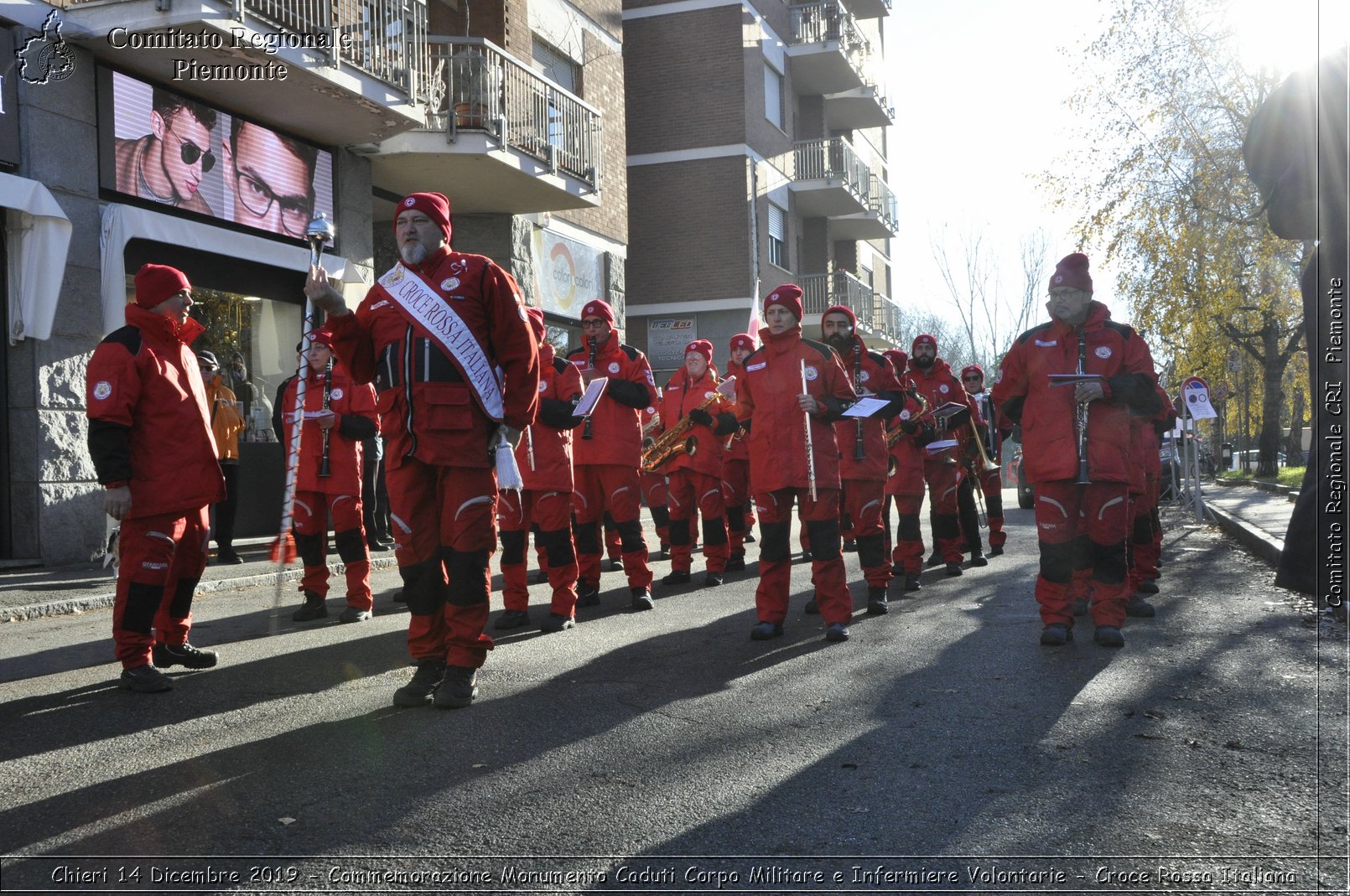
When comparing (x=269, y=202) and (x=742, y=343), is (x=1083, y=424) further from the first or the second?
(x=269, y=202)

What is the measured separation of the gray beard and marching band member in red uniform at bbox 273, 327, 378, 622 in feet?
9.41

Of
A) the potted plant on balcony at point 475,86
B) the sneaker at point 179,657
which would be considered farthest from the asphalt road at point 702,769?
the potted plant on balcony at point 475,86

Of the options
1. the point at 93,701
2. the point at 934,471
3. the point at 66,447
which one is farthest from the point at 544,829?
the point at 66,447

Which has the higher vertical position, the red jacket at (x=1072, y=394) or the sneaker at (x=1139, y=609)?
the red jacket at (x=1072, y=394)

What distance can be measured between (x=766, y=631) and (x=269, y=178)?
10.0 metres

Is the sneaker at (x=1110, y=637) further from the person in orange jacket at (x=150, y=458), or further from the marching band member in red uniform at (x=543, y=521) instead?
the person in orange jacket at (x=150, y=458)

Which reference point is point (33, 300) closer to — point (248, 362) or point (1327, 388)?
point (248, 362)

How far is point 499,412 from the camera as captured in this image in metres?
5.25

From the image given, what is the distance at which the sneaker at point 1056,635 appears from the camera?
6461 mm

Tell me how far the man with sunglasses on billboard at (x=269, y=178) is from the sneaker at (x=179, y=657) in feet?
28.2

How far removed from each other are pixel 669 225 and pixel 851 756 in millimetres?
27355

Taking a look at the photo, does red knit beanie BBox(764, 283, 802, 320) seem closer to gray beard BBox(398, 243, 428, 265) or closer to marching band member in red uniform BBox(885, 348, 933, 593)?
gray beard BBox(398, 243, 428, 265)

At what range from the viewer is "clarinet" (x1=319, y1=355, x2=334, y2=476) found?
7.98 metres

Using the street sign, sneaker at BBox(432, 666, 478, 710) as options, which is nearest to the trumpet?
sneaker at BBox(432, 666, 478, 710)
